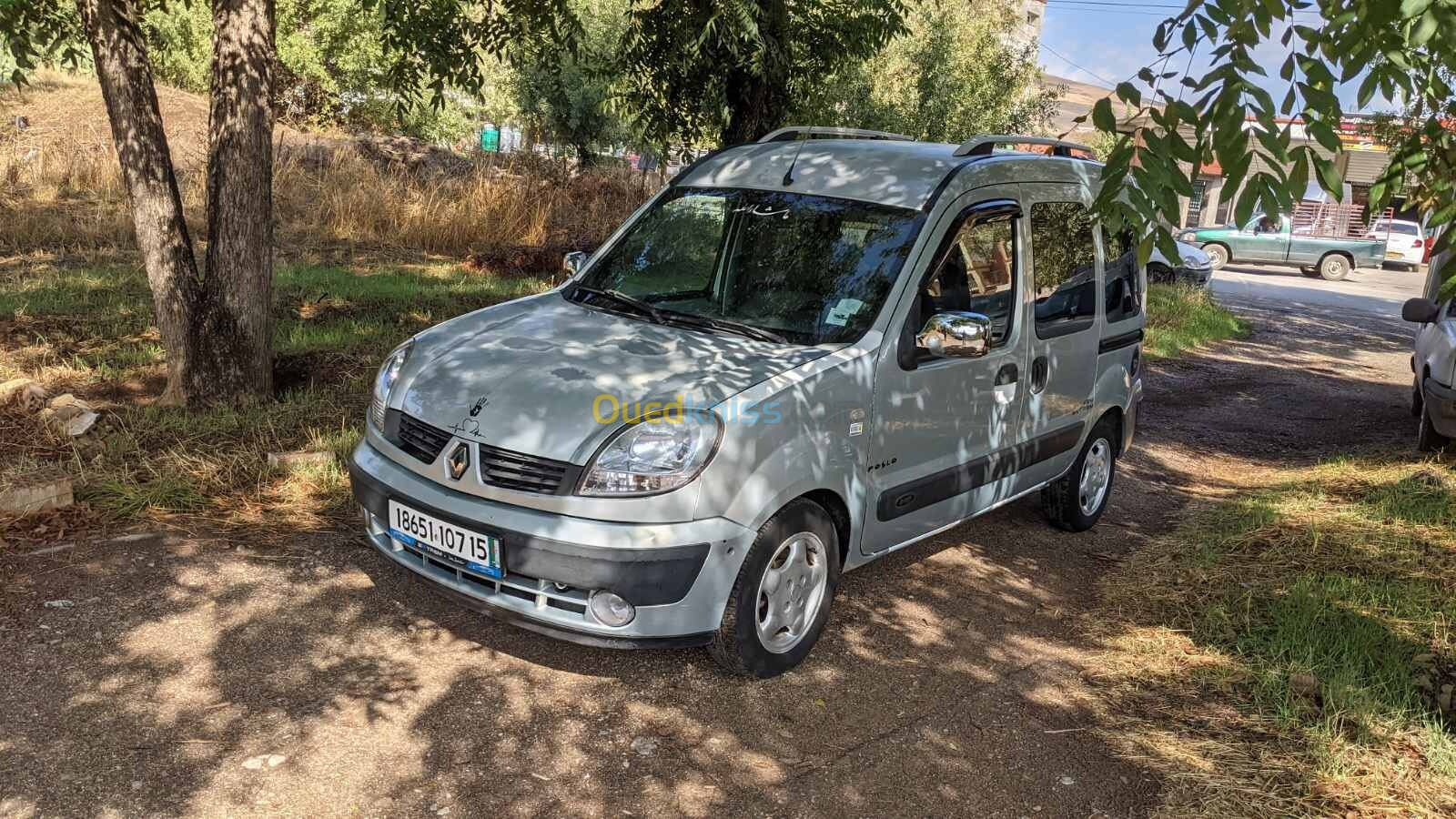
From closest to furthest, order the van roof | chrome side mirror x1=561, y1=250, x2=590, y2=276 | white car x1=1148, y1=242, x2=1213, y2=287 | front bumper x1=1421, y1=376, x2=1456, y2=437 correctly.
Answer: the van roof → chrome side mirror x1=561, y1=250, x2=590, y2=276 → front bumper x1=1421, y1=376, x2=1456, y2=437 → white car x1=1148, y1=242, x2=1213, y2=287

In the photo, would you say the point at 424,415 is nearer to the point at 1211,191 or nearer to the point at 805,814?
the point at 805,814

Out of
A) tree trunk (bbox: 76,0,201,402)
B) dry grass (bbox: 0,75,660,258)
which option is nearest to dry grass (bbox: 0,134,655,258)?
dry grass (bbox: 0,75,660,258)

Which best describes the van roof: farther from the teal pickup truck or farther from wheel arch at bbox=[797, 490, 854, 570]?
the teal pickup truck

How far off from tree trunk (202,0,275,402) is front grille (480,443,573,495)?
146 inches

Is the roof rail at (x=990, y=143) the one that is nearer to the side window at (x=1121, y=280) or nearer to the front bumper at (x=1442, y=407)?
the side window at (x=1121, y=280)

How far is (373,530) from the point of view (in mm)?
4383

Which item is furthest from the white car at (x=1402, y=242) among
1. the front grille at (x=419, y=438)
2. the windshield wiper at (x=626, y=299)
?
the front grille at (x=419, y=438)

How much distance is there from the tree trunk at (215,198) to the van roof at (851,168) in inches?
113

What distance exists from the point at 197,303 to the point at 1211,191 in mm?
45739

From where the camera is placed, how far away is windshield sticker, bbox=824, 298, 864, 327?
451cm

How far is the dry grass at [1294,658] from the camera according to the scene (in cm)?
380

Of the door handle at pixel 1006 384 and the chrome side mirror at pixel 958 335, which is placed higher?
the chrome side mirror at pixel 958 335

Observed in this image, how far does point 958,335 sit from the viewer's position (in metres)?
4.35

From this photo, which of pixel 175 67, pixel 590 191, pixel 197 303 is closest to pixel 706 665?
pixel 197 303
